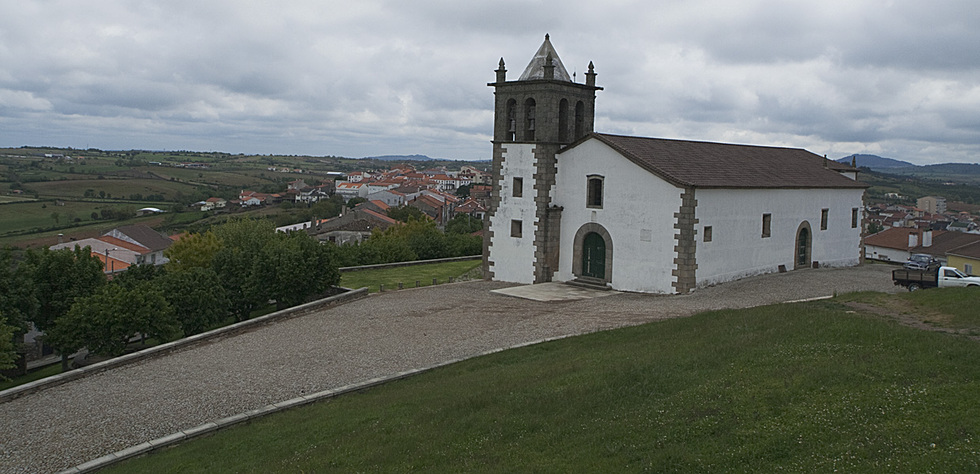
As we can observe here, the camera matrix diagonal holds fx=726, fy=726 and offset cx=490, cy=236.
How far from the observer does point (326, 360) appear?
1694cm

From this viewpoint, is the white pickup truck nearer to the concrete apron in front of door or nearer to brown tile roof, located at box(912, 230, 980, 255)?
the concrete apron in front of door

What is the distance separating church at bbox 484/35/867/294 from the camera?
2453 cm

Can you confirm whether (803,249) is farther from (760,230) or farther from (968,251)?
(968,251)

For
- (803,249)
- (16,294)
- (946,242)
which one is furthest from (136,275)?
(946,242)

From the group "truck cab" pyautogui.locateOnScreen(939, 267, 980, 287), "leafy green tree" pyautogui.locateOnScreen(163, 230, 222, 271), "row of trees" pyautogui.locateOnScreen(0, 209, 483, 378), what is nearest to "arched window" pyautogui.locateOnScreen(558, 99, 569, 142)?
"row of trees" pyautogui.locateOnScreen(0, 209, 483, 378)

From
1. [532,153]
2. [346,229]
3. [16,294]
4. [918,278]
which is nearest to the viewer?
[16,294]

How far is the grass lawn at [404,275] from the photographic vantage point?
29.0 meters

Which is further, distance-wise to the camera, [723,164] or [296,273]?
[723,164]

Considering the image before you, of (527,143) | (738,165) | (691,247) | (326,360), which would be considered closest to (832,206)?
(738,165)

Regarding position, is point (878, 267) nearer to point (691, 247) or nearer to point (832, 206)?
point (832, 206)

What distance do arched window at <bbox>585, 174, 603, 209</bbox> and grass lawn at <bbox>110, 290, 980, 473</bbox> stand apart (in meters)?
11.9

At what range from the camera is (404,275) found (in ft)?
105

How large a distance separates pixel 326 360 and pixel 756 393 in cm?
1033

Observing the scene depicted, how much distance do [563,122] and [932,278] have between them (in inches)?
527
